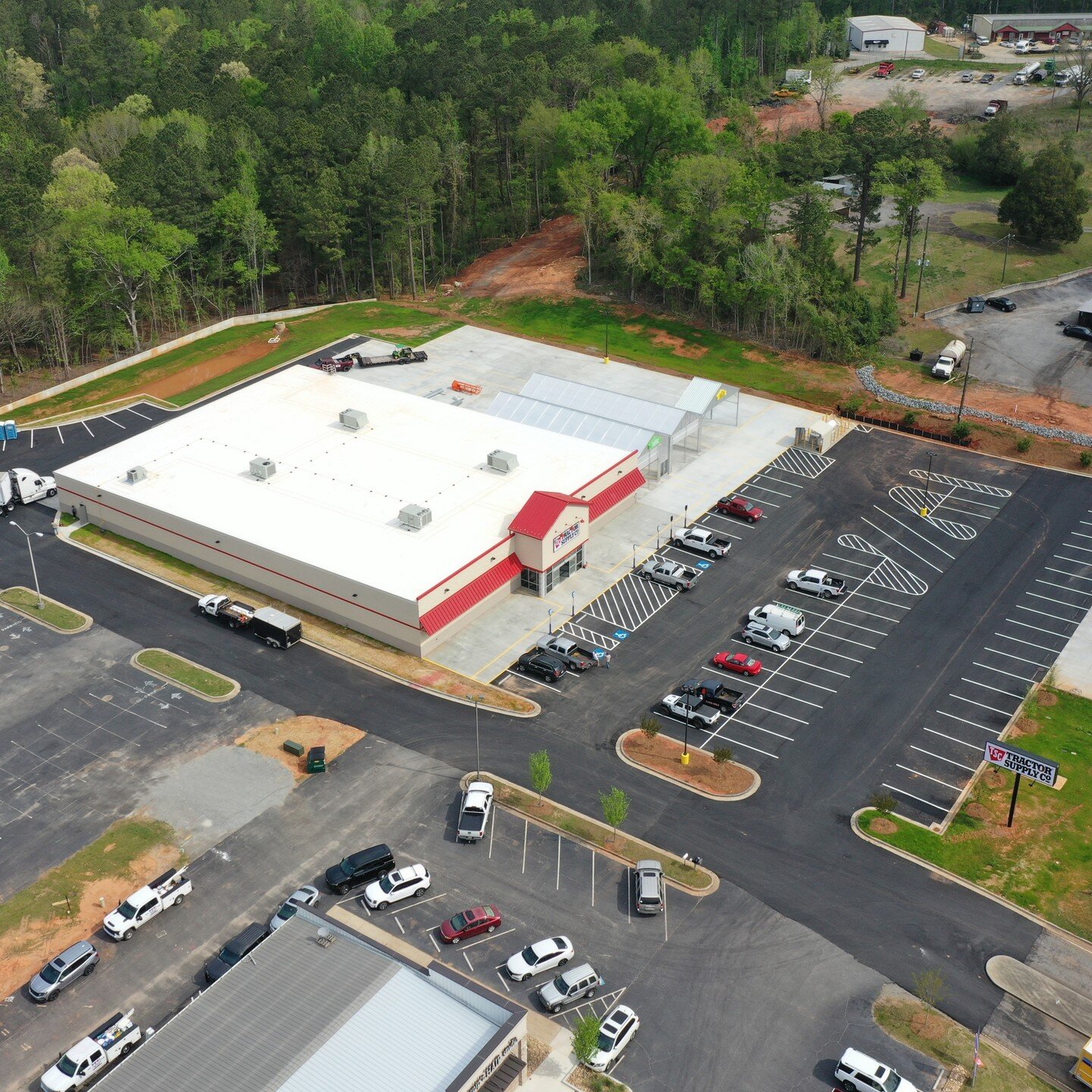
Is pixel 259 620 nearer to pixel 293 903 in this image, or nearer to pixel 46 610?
pixel 46 610

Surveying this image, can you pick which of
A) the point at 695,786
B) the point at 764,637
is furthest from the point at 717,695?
the point at 695,786

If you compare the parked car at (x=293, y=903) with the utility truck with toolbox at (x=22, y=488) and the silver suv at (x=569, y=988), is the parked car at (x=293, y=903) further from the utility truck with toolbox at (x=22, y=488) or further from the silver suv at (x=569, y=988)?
the utility truck with toolbox at (x=22, y=488)

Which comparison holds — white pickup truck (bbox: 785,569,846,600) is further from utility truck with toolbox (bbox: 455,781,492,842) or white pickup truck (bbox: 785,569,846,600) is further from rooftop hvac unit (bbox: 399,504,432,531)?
utility truck with toolbox (bbox: 455,781,492,842)

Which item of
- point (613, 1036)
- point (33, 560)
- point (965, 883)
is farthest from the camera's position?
point (33, 560)

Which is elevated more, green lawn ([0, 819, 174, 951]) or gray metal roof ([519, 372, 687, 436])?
gray metal roof ([519, 372, 687, 436])

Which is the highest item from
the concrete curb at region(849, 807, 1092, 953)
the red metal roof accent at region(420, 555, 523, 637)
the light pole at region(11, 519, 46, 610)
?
the red metal roof accent at region(420, 555, 523, 637)

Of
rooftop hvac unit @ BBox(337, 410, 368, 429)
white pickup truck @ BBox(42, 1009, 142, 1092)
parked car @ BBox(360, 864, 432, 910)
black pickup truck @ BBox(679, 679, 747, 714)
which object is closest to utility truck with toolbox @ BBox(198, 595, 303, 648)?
rooftop hvac unit @ BBox(337, 410, 368, 429)
